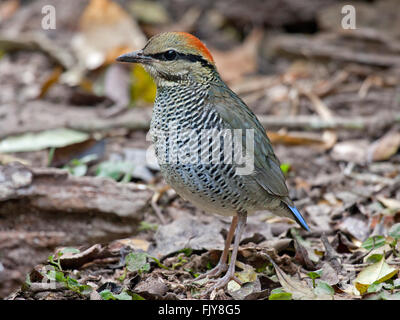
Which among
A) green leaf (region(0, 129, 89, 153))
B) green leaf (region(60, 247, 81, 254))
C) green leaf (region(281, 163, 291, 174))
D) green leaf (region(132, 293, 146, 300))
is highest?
green leaf (region(0, 129, 89, 153))

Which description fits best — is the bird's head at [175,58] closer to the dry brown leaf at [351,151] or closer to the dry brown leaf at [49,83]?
the dry brown leaf at [351,151]

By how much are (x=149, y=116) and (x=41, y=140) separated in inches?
52.5

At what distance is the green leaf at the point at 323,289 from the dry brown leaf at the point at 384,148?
286 centimetres

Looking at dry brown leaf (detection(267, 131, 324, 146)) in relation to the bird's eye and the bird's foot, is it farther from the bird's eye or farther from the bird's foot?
the bird's foot

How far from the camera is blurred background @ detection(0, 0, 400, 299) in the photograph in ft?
14.1

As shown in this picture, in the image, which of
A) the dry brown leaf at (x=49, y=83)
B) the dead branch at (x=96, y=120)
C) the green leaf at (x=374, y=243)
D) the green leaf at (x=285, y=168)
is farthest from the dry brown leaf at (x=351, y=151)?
the dry brown leaf at (x=49, y=83)

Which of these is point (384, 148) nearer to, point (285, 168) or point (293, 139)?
point (293, 139)

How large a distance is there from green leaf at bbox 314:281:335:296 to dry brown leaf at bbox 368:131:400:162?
9.38 feet

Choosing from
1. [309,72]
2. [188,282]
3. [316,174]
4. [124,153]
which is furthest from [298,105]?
[188,282]

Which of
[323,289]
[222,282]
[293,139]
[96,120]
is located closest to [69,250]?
[222,282]

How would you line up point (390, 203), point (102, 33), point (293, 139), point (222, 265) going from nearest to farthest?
point (222, 265)
point (390, 203)
point (293, 139)
point (102, 33)

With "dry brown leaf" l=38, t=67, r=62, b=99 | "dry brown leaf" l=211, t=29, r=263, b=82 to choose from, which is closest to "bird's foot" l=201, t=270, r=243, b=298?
"dry brown leaf" l=38, t=67, r=62, b=99

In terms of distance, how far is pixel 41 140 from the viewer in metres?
6.24

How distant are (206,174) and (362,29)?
5.54 m
